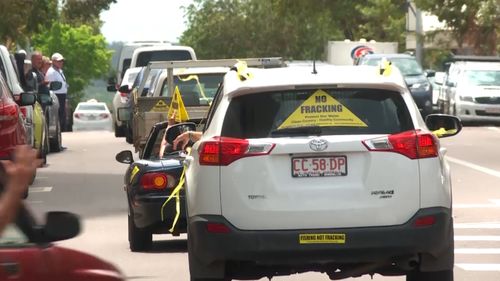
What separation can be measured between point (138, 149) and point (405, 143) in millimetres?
14158

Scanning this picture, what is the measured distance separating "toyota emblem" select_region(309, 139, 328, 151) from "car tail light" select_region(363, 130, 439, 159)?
0.24 metres

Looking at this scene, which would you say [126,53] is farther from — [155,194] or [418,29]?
[155,194]

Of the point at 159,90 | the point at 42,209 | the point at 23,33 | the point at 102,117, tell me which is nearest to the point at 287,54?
the point at 102,117

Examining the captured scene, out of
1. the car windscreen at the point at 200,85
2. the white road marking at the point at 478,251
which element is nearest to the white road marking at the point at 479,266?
the white road marking at the point at 478,251

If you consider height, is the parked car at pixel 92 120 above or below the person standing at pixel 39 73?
below

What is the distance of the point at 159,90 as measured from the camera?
24922 millimetres

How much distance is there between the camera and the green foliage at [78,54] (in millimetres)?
121938

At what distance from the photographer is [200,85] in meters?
23.3

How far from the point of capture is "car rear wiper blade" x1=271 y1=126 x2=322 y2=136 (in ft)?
31.9

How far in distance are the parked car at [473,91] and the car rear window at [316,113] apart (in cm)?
2983

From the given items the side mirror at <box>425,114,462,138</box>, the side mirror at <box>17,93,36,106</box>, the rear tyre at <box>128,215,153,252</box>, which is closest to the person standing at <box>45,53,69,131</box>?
the side mirror at <box>17,93,36,106</box>

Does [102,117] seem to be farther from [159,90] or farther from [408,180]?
[408,180]

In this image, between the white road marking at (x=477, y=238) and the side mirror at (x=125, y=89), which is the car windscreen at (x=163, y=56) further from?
the white road marking at (x=477, y=238)

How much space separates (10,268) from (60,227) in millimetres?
397
